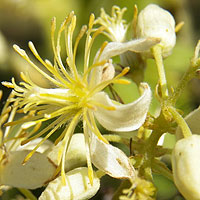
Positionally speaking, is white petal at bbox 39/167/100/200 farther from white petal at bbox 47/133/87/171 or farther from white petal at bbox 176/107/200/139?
white petal at bbox 176/107/200/139

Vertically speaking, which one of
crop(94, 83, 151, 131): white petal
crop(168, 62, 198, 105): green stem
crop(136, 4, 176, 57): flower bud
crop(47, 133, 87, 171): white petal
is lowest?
crop(47, 133, 87, 171): white petal

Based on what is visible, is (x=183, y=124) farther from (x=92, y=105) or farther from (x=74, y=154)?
(x=74, y=154)

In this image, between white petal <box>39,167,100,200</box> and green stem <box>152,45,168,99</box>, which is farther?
green stem <box>152,45,168,99</box>

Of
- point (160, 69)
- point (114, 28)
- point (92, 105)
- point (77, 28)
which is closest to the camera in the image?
point (92, 105)

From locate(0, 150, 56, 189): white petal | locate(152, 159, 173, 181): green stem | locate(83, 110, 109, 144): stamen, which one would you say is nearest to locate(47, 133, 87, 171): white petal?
locate(0, 150, 56, 189): white petal

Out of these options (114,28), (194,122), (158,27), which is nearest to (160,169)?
(194,122)

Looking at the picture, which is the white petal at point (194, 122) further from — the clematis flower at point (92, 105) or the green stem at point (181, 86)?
the clematis flower at point (92, 105)

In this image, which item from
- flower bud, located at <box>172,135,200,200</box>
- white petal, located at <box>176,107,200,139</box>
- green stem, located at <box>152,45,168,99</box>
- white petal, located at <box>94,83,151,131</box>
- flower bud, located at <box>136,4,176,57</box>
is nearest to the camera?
flower bud, located at <box>172,135,200,200</box>
